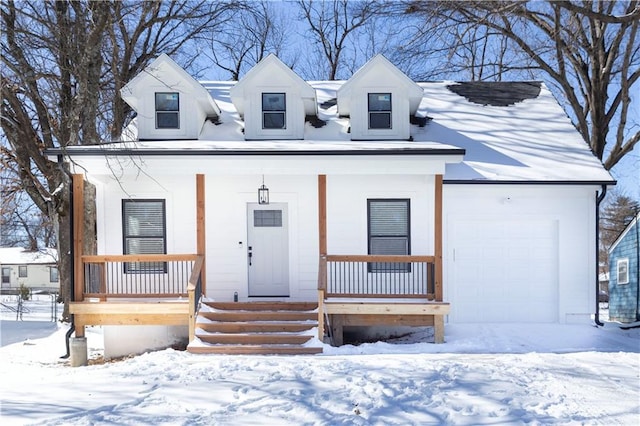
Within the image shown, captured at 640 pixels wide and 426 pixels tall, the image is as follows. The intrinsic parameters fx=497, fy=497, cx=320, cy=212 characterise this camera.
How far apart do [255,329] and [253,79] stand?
222 inches

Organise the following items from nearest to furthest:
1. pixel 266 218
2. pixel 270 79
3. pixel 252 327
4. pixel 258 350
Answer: pixel 258 350 < pixel 252 327 < pixel 266 218 < pixel 270 79

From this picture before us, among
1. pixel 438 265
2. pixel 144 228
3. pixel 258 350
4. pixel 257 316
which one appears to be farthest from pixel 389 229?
pixel 144 228

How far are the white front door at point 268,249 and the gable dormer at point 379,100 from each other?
105 inches

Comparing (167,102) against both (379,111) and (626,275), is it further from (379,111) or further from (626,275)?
(626,275)

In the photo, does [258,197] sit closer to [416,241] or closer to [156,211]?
[156,211]

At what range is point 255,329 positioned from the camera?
862cm

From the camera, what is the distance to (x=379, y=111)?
1141 cm

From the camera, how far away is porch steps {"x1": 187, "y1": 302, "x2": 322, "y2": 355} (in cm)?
794

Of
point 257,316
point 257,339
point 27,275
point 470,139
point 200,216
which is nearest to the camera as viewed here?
point 257,339

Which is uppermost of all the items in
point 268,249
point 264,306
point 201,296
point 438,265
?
point 268,249

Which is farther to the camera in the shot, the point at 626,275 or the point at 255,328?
the point at 626,275

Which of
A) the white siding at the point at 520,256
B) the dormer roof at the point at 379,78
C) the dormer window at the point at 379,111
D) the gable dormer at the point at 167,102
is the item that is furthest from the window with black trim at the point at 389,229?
the gable dormer at the point at 167,102

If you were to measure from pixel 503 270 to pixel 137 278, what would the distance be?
7614 millimetres

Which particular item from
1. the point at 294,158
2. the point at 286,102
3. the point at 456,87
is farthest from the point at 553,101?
the point at 294,158
